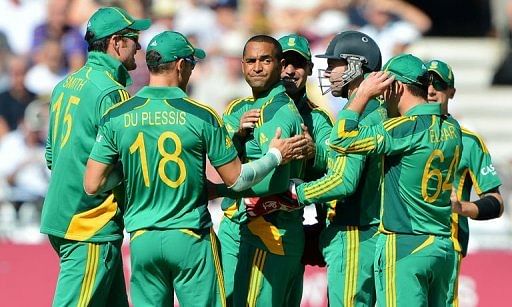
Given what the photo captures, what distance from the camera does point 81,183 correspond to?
7.54 m

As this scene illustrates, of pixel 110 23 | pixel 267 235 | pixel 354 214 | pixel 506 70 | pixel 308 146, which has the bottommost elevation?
pixel 267 235

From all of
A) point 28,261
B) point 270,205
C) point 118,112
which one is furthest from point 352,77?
point 28,261

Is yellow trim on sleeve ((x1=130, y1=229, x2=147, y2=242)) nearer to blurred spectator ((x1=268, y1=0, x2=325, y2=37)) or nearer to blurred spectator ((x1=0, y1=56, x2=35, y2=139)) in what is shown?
Answer: blurred spectator ((x1=0, y1=56, x2=35, y2=139))

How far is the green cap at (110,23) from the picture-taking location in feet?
24.8

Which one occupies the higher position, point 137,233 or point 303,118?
point 303,118

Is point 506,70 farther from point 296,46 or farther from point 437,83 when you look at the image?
point 296,46

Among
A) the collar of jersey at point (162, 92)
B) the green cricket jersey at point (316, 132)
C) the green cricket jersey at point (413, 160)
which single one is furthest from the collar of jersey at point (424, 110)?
the collar of jersey at point (162, 92)

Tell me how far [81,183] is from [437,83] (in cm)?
242

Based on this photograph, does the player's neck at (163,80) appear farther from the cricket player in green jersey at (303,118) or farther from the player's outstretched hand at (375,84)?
the player's outstretched hand at (375,84)

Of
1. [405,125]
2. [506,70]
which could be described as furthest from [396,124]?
[506,70]

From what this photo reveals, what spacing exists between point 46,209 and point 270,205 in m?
1.40

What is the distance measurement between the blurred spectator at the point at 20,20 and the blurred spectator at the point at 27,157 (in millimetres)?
1031

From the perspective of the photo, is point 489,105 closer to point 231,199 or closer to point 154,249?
point 231,199

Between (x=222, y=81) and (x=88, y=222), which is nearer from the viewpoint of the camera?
(x=88, y=222)
